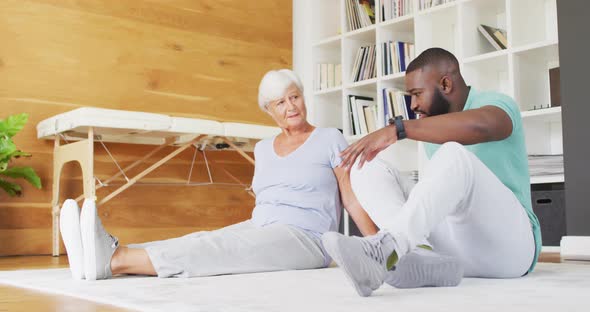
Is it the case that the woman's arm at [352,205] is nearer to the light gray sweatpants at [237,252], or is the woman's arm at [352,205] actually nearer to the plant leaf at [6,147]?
the light gray sweatpants at [237,252]

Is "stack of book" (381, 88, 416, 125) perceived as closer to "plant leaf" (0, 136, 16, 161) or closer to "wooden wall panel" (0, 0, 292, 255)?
"wooden wall panel" (0, 0, 292, 255)

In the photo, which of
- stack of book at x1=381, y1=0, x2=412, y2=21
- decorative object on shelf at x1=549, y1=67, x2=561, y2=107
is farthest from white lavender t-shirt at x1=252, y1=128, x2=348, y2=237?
stack of book at x1=381, y1=0, x2=412, y2=21

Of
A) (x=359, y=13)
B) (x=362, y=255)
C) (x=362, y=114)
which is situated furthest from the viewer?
(x=359, y=13)

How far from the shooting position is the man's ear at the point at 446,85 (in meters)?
1.91

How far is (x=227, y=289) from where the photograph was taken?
1.74m

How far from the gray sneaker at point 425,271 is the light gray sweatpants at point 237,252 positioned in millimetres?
616

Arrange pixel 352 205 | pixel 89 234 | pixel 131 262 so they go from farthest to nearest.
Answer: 1. pixel 352 205
2. pixel 131 262
3. pixel 89 234

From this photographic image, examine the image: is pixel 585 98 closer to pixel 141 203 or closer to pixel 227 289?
pixel 227 289

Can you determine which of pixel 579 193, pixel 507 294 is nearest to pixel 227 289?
pixel 507 294

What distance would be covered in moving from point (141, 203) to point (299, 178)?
236 centimetres

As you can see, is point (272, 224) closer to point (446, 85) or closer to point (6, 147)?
point (446, 85)

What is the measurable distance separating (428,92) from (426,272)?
20.3 inches

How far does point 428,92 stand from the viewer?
6.28ft

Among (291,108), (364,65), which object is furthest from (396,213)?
(364,65)
